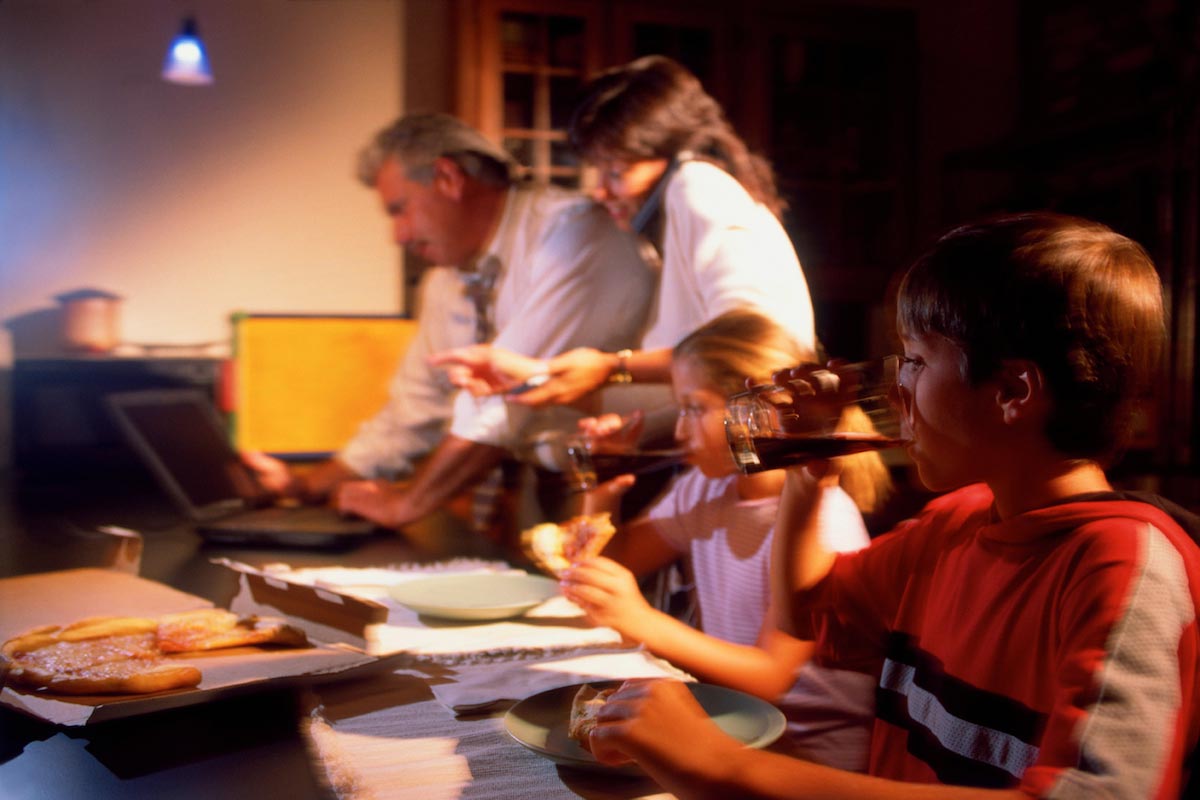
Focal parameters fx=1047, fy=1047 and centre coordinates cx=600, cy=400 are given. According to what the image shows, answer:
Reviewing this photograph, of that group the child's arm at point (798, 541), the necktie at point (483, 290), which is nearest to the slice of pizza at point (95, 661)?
the child's arm at point (798, 541)

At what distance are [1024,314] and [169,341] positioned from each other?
3.32 meters

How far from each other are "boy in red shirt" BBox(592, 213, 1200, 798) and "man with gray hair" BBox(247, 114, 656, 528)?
4.22ft

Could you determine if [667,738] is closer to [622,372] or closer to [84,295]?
[622,372]

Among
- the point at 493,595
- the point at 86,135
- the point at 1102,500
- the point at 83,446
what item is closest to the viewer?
the point at 1102,500

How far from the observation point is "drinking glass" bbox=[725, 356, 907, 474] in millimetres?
796

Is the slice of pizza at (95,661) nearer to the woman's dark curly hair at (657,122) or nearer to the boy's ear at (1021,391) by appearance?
the boy's ear at (1021,391)

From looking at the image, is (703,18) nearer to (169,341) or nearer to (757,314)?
(169,341)

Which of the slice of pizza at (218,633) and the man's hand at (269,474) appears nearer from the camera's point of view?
the slice of pizza at (218,633)

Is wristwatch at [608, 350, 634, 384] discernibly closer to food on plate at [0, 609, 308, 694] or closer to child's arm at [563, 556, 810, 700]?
child's arm at [563, 556, 810, 700]

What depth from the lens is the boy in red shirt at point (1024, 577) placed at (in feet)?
1.83

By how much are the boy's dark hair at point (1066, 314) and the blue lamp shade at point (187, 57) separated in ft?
9.34

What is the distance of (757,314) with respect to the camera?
1437mm

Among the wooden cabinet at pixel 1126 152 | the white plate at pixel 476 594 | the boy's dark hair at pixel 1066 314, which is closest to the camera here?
the boy's dark hair at pixel 1066 314

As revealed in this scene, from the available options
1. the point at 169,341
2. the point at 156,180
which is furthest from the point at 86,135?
the point at 169,341
